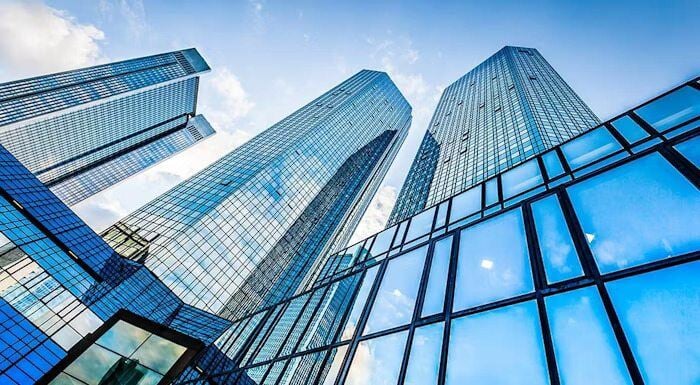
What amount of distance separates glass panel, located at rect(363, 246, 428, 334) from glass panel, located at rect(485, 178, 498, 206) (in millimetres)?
2740

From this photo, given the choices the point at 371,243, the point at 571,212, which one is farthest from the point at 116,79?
the point at 571,212

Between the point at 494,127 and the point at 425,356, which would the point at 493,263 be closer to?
the point at 425,356

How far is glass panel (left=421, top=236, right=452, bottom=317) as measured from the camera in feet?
27.2

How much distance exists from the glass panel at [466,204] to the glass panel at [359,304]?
12.1ft

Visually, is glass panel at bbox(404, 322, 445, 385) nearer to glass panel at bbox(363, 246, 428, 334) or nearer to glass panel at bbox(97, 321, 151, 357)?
glass panel at bbox(363, 246, 428, 334)

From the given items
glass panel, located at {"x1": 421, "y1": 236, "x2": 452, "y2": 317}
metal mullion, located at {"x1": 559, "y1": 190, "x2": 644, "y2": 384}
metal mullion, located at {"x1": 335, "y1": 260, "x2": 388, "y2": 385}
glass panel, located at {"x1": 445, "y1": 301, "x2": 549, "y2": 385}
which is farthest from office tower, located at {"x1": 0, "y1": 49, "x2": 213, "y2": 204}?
metal mullion, located at {"x1": 559, "y1": 190, "x2": 644, "y2": 384}

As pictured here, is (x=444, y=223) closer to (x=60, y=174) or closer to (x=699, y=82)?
(x=699, y=82)

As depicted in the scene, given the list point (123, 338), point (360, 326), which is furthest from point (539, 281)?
point (123, 338)

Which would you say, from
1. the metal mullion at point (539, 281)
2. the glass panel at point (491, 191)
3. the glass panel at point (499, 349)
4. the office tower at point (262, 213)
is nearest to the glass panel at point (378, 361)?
the glass panel at point (499, 349)

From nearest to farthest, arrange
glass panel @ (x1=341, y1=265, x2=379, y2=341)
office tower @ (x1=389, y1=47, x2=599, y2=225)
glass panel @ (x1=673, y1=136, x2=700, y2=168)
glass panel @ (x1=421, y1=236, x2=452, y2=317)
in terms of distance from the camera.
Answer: glass panel @ (x1=673, y1=136, x2=700, y2=168) < glass panel @ (x1=421, y1=236, x2=452, y2=317) < glass panel @ (x1=341, y1=265, x2=379, y2=341) < office tower @ (x1=389, y1=47, x2=599, y2=225)

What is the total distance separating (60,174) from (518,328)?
212 meters

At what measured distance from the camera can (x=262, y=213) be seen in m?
85.6

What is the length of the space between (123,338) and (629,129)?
618 inches

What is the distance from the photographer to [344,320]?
11289 mm
